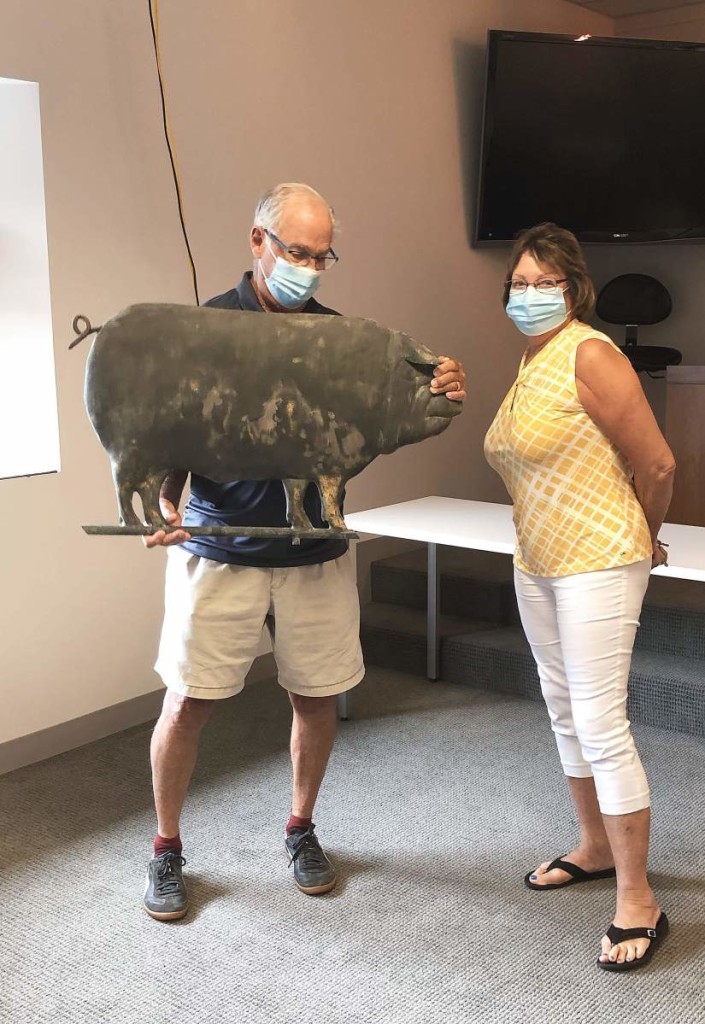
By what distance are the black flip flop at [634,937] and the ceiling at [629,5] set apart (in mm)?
4209

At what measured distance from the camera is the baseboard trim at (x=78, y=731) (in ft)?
9.41

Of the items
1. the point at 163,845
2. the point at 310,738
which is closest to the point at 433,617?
the point at 310,738

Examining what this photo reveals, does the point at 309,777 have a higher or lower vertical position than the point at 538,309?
lower

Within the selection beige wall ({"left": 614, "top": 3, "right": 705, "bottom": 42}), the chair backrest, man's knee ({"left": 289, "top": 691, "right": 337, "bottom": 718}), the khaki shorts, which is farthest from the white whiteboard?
beige wall ({"left": 614, "top": 3, "right": 705, "bottom": 42})

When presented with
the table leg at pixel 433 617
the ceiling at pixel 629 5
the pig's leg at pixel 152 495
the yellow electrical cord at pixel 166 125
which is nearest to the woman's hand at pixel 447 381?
the pig's leg at pixel 152 495

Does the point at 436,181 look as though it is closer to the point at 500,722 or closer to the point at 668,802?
the point at 500,722

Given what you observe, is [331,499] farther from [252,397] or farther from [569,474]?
[569,474]

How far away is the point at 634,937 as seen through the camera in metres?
1.93

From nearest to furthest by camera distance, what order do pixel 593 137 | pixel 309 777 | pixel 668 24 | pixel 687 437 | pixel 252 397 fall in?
pixel 252 397, pixel 309 777, pixel 593 137, pixel 687 437, pixel 668 24

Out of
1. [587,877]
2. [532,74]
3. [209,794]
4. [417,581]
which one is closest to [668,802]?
[587,877]

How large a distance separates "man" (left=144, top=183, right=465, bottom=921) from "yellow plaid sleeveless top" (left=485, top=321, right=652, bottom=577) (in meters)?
0.42

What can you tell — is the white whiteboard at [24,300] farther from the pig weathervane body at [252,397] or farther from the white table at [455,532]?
the pig weathervane body at [252,397]

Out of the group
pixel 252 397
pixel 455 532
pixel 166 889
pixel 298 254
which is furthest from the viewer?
pixel 455 532

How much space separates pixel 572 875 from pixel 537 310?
1.20 m
